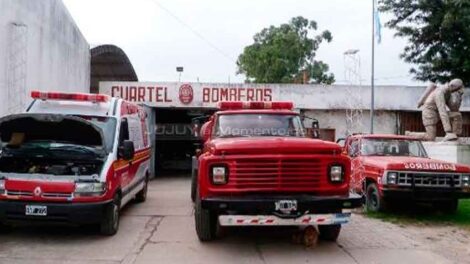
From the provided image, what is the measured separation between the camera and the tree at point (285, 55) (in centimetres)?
4950

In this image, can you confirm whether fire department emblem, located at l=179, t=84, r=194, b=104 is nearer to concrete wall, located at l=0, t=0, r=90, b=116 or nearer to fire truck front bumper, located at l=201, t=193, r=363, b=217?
concrete wall, located at l=0, t=0, r=90, b=116

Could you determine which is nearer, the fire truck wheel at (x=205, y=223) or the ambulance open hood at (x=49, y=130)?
the fire truck wheel at (x=205, y=223)

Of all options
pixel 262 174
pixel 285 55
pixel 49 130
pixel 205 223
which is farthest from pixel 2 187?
pixel 285 55

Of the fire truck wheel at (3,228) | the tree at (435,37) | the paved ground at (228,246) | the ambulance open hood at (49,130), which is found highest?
the tree at (435,37)

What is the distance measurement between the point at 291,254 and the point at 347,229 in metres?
2.34

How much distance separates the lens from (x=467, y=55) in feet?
77.4

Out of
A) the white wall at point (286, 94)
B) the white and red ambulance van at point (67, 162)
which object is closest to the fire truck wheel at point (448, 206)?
the white and red ambulance van at point (67, 162)

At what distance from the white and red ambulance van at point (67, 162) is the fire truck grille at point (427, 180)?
514cm

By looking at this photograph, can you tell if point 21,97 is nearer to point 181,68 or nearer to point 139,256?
point 139,256

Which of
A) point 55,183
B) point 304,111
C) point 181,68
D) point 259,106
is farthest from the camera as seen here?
point 181,68

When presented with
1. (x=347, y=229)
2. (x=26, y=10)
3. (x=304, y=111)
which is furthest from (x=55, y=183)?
(x=304, y=111)

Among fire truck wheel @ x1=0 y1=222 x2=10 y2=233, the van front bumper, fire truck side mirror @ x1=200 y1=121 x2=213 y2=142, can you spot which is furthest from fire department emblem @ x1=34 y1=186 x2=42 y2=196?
fire truck side mirror @ x1=200 y1=121 x2=213 y2=142

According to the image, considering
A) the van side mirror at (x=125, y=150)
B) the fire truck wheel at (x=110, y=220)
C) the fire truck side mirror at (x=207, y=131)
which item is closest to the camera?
the fire truck wheel at (x=110, y=220)

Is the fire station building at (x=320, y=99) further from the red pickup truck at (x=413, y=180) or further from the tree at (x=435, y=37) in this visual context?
the red pickup truck at (x=413, y=180)
